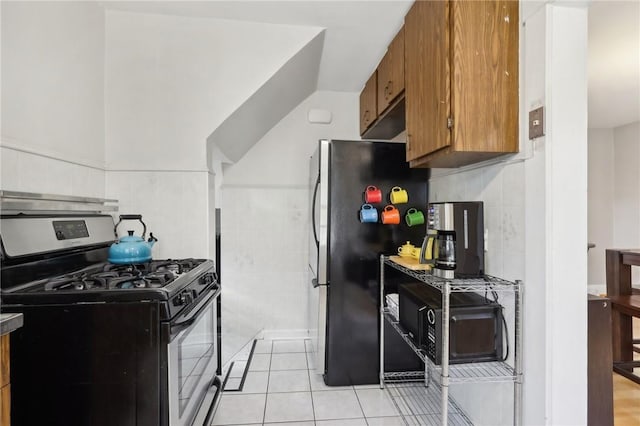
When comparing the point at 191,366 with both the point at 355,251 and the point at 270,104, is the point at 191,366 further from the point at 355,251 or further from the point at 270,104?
the point at 270,104

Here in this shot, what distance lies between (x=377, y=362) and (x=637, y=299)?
6.62 feet

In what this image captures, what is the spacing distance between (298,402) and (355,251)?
1.02 metres

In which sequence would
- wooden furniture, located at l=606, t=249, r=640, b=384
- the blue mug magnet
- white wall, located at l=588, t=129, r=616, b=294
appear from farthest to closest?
white wall, located at l=588, t=129, r=616, b=294
wooden furniture, located at l=606, t=249, r=640, b=384
the blue mug magnet

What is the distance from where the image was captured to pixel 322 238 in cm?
218

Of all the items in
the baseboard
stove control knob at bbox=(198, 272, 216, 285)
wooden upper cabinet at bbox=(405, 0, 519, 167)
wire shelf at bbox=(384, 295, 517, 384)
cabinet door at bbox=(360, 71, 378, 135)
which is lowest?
the baseboard

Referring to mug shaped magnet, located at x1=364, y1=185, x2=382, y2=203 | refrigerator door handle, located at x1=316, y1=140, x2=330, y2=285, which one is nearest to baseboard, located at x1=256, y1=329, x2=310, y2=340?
refrigerator door handle, located at x1=316, y1=140, x2=330, y2=285

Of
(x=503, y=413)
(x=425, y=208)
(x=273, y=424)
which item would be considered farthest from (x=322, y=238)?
(x=503, y=413)

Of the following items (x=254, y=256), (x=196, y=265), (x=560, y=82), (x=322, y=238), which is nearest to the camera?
(x=560, y=82)

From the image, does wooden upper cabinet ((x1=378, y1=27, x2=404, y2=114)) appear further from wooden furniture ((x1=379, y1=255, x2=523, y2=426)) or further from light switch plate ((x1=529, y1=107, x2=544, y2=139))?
wooden furniture ((x1=379, y1=255, x2=523, y2=426))

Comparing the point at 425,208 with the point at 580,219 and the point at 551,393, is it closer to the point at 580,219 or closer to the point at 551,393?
the point at 580,219

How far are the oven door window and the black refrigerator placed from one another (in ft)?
2.49

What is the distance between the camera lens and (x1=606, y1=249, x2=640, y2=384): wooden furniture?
242cm

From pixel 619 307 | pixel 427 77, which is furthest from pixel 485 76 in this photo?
pixel 619 307

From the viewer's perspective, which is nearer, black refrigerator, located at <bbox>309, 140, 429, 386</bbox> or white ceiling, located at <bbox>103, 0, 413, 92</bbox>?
white ceiling, located at <bbox>103, 0, 413, 92</bbox>
